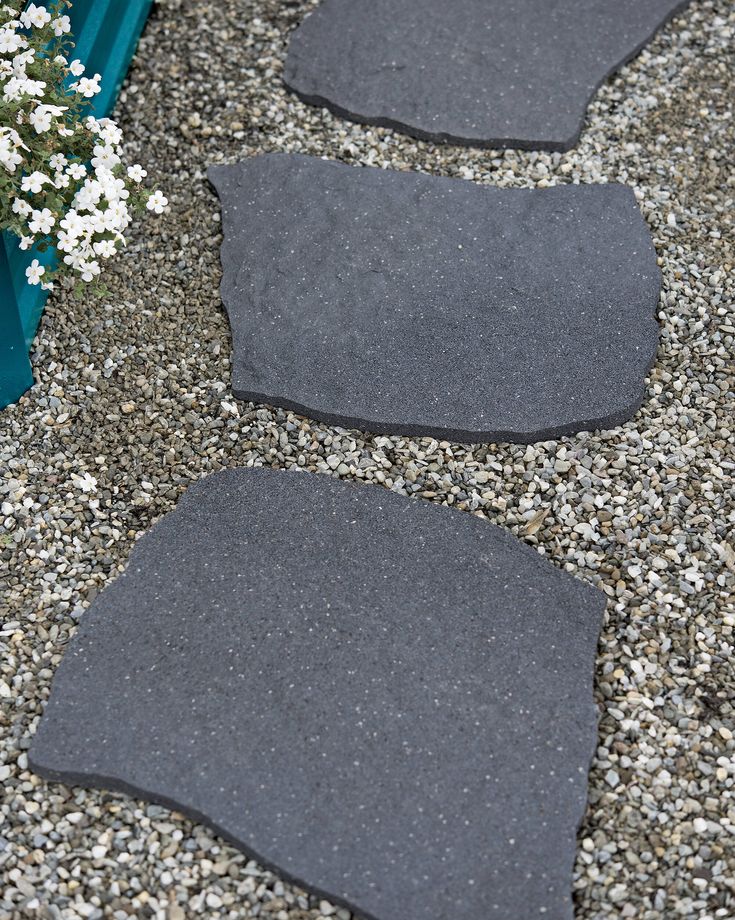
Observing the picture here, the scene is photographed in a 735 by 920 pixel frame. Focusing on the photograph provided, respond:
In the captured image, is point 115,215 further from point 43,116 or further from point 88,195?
point 43,116

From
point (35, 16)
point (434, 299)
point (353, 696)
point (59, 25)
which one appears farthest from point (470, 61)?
point (353, 696)

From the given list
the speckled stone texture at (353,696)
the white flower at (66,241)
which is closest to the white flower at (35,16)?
the white flower at (66,241)

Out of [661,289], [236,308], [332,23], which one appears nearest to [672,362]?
[661,289]

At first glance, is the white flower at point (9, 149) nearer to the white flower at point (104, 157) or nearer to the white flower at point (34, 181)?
the white flower at point (34, 181)

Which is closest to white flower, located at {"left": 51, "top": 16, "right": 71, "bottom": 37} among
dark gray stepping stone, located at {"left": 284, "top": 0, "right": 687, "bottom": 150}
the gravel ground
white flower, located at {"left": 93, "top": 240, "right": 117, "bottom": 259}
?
white flower, located at {"left": 93, "top": 240, "right": 117, "bottom": 259}

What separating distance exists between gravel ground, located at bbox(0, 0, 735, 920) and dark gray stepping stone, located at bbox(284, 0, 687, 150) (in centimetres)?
7

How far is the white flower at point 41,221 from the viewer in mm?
2615

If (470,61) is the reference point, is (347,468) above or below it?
below

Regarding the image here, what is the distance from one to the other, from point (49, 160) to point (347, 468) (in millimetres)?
1006

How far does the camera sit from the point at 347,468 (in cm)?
285

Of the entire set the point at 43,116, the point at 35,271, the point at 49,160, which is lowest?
the point at 35,271

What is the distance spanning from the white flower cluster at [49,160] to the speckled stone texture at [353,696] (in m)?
0.68

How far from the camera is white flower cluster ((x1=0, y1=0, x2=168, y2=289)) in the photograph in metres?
2.57

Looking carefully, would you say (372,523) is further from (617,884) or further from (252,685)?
(617,884)
